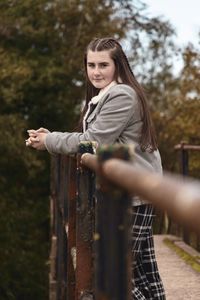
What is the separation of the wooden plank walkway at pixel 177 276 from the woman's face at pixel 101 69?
8.37ft

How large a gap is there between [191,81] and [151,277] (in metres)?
16.7

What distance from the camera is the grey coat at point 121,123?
3430 millimetres

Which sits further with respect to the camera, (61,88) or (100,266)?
(61,88)

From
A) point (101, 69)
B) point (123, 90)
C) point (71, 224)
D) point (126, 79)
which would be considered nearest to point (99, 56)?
point (101, 69)

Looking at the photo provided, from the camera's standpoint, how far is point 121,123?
3422 millimetres

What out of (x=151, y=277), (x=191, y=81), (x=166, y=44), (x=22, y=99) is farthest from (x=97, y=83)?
(x=166, y=44)

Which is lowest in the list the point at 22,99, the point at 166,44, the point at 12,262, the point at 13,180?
the point at 12,262

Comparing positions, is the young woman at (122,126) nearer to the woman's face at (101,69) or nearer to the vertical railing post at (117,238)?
the woman's face at (101,69)

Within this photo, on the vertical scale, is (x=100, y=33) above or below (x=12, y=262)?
above

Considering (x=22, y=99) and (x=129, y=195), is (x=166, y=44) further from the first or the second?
(x=129, y=195)

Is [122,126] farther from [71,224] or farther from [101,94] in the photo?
[71,224]

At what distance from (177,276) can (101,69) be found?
3.55 meters

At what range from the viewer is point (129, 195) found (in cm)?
168

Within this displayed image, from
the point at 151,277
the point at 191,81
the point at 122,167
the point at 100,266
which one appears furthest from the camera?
the point at 191,81
